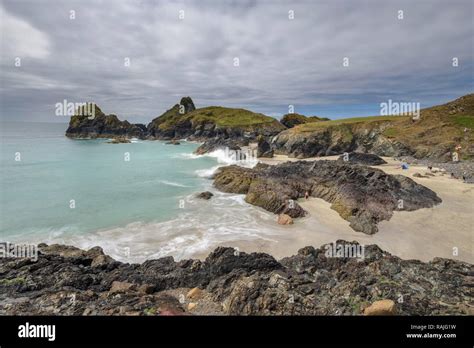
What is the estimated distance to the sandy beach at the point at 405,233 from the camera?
15203 mm

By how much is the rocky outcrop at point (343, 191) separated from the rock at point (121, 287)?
14.4 meters

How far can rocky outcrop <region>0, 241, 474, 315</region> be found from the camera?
25.5 feet

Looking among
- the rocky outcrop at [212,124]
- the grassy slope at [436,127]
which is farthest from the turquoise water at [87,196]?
the rocky outcrop at [212,124]

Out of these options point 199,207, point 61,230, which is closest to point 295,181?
point 199,207

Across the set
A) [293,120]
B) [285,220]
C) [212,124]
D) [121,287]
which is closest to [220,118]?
[212,124]

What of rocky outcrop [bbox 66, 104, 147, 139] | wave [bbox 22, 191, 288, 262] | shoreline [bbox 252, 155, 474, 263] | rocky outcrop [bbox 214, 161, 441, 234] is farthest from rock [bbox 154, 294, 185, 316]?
rocky outcrop [bbox 66, 104, 147, 139]

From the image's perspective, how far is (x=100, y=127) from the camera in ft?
484

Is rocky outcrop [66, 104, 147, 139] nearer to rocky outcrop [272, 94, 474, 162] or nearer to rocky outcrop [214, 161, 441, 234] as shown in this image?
rocky outcrop [272, 94, 474, 162]

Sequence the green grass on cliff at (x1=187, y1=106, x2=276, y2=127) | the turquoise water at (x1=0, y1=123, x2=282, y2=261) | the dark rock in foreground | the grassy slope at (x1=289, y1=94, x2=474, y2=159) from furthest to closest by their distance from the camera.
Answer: the green grass on cliff at (x1=187, y1=106, x2=276, y2=127) → the grassy slope at (x1=289, y1=94, x2=474, y2=159) → the dark rock in foreground → the turquoise water at (x1=0, y1=123, x2=282, y2=261)

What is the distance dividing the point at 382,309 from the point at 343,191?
60.5 feet

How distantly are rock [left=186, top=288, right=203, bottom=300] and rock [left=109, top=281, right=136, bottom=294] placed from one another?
2.13m

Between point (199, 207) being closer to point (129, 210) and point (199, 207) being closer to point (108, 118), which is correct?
point (129, 210)

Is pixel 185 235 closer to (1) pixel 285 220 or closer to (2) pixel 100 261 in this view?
(2) pixel 100 261
